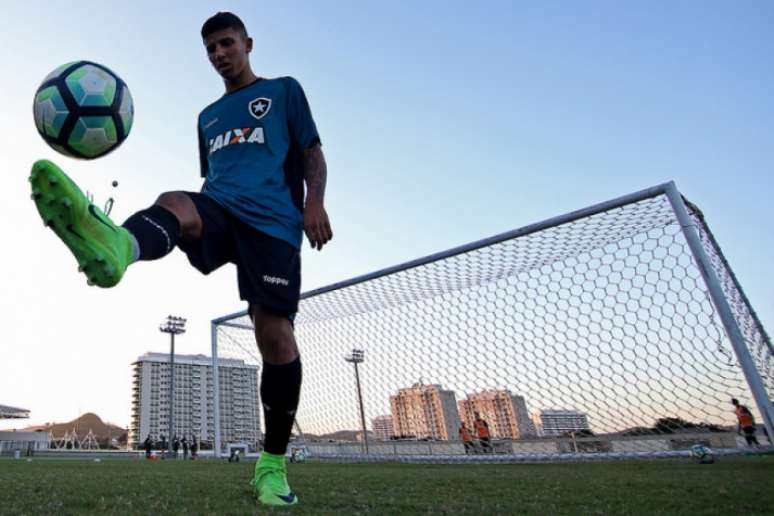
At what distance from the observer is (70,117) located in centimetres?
198

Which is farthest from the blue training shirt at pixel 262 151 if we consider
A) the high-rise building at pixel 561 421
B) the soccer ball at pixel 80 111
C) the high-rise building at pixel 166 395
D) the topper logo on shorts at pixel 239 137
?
the high-rise building at pixel 166 395

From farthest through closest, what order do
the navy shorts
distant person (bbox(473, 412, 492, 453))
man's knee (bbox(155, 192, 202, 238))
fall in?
distant person (bbox(473, 412, 492, 453))
the navy shorts
man's knee (bbox(155, 192, 202, 238))

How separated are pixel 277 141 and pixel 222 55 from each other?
552 mm

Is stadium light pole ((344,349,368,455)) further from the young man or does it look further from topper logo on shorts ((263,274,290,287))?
topper logo on shorts ((263,274,290,287))

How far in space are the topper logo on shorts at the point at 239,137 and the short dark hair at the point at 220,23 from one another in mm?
514

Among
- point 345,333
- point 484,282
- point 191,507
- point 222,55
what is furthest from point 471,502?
point 345,333

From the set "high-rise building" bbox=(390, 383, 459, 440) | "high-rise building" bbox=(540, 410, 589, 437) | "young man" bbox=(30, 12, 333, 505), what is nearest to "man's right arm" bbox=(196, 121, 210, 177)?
"young man" bbox=(30, 12, 333, 505)

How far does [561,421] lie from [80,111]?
6.38 metres

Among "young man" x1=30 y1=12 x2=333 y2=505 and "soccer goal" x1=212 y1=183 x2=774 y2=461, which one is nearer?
"young man" x1=30 y1=12 x2=333 y2=505

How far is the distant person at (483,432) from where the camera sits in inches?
294

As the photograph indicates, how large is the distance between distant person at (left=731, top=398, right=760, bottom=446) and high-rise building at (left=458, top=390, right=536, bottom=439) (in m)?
2.58

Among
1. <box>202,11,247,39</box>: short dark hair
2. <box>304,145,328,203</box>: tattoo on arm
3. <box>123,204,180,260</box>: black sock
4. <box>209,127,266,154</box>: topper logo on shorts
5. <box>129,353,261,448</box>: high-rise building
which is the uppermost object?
<box>129,353,261,448</box>: high-rise building

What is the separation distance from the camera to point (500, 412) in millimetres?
7555

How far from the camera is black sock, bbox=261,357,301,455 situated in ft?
7.12
